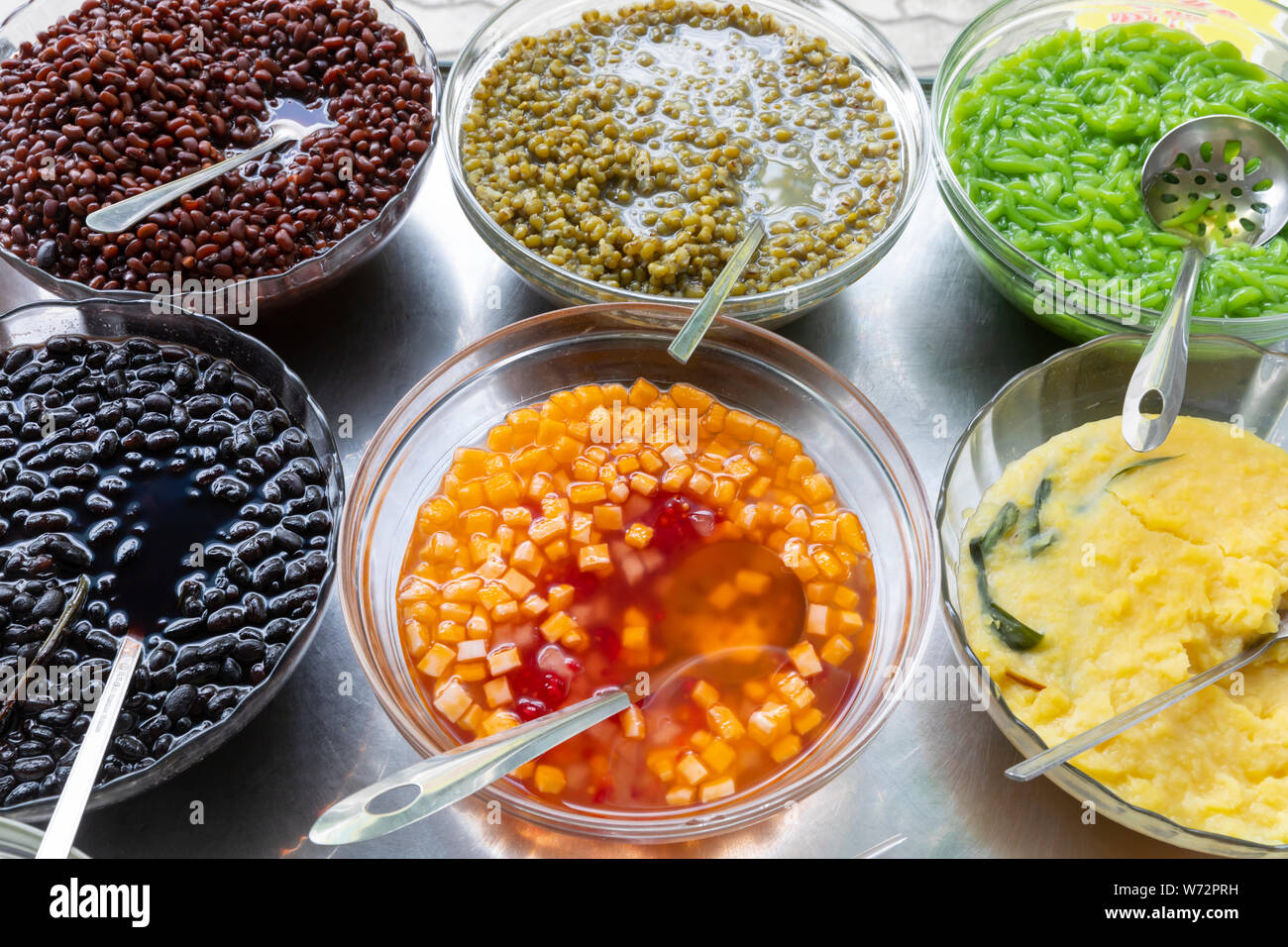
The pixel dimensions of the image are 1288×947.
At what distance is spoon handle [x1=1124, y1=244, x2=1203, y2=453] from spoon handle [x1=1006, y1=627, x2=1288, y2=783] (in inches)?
18.3

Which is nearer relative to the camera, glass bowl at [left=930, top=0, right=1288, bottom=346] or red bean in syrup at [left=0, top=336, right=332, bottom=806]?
red bean in syrup at [left=0, top=336, right=332, bottom=806]

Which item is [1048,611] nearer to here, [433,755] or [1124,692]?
[1124,692]

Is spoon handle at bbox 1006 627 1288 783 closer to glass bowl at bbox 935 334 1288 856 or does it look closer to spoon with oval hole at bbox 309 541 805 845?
glass bowl at bbox 935 334 1288 856

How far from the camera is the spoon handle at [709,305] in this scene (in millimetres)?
2303

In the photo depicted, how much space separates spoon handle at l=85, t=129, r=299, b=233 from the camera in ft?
8.00

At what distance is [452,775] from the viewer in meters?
1.78

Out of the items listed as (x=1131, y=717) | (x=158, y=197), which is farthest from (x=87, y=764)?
(x=1131, y=717)

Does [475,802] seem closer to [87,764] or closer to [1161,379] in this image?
[87,764]

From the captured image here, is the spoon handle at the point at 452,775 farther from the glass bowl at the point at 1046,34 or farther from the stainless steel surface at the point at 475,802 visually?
the glass bowl at the point at 1046,34

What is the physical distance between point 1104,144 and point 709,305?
52.3 inches

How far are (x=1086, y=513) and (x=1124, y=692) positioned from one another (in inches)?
15.8

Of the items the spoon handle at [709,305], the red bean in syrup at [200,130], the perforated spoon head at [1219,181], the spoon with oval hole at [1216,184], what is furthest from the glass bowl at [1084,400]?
the red bean in syrup at [200,130]

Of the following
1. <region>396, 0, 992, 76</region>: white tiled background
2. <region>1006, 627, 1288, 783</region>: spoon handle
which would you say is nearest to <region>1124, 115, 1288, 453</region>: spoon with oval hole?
<region>1006, 627, 1288, 783</region>: spoon handle

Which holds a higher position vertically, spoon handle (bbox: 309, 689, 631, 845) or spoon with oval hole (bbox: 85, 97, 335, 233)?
spoon with oval hole (bbox: 85, 97, 335, 233)
